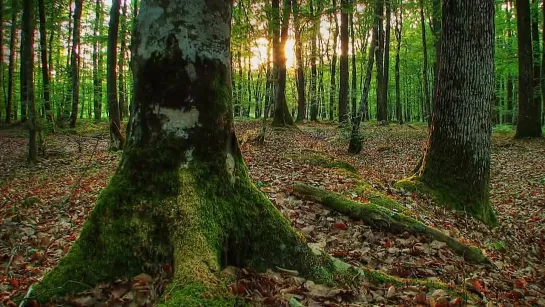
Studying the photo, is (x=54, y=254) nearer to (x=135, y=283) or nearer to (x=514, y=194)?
(x=135, y=283)

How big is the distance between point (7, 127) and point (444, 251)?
81.7ft

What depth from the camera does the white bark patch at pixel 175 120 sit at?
2.93m

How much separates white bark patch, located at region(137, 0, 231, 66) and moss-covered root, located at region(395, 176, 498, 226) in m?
5.47

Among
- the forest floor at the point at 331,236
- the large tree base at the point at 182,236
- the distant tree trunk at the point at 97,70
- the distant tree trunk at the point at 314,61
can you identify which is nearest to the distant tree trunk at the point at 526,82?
the forest floor at the point at 331,236

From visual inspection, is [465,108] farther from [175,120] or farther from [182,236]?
[182,236]

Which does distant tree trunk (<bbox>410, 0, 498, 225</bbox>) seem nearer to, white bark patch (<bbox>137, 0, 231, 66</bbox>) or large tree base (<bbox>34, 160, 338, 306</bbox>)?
large tree base (<bbox>34, 160, 338, 306</bbox>)

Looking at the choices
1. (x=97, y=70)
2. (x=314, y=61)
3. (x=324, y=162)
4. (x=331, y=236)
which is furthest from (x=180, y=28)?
(x=314, y=61)

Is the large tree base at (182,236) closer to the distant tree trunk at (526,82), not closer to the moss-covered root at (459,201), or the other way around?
the moss-covered root at (459,201)

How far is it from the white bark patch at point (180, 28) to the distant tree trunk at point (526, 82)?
1732cm

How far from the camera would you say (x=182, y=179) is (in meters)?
2.89

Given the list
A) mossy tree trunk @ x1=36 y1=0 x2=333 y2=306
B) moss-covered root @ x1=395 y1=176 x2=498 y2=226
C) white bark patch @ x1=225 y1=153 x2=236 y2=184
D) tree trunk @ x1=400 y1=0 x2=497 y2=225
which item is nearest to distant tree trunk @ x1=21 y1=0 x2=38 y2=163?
mossy tree trunk @ x1=36 y1=0 x2=333 y2=306

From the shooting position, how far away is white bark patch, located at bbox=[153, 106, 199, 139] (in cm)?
293

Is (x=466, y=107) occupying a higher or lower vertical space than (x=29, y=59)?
lower

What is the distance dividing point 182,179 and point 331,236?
2416 mm
